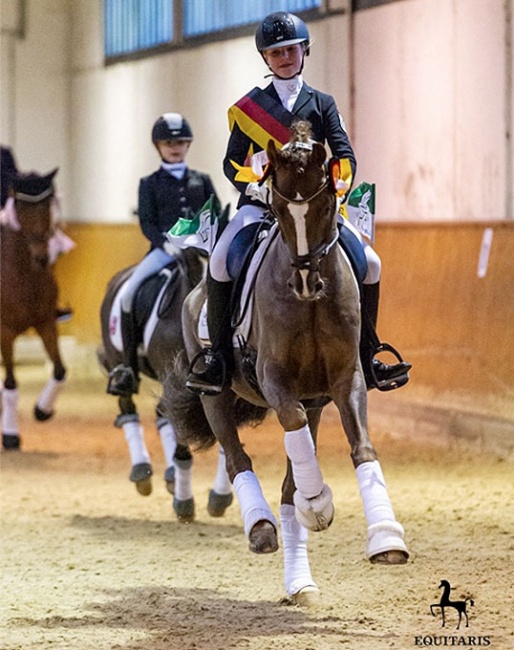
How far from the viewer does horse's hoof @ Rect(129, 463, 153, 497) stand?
9000 mm

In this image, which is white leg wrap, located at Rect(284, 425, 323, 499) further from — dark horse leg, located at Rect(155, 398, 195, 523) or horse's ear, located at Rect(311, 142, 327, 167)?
dark horse leg, located at Rect(155, 398, 195, 523)

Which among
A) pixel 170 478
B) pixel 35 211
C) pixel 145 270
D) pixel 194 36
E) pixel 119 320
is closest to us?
pixel 170 478

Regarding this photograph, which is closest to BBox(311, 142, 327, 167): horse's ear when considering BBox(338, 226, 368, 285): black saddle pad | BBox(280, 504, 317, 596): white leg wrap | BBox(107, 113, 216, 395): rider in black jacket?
BBox(338, 226, 368, 285): black saddle pad

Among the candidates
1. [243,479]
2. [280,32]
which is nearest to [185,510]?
[243,479]

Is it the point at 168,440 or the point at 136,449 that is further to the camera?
the point at 136,449

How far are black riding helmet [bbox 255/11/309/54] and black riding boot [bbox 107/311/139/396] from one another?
3669mm

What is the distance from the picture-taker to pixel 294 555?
618cm

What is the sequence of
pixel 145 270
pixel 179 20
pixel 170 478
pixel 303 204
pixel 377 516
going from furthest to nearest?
pixel 179 20 → pixel 145 270 → pixel 170 478 → pixel 377 516 → pixel 303 204

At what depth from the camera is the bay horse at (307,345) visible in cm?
520

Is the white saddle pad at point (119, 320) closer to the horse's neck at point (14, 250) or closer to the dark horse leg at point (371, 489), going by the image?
the horse's neck at point (14, 250)

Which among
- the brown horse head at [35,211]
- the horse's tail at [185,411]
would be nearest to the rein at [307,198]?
the horse's tail at [185,411]

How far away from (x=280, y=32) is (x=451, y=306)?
5.36 metres

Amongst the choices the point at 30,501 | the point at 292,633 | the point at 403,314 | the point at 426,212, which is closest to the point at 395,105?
the point at 426,212

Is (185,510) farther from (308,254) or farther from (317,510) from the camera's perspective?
(308,254)
